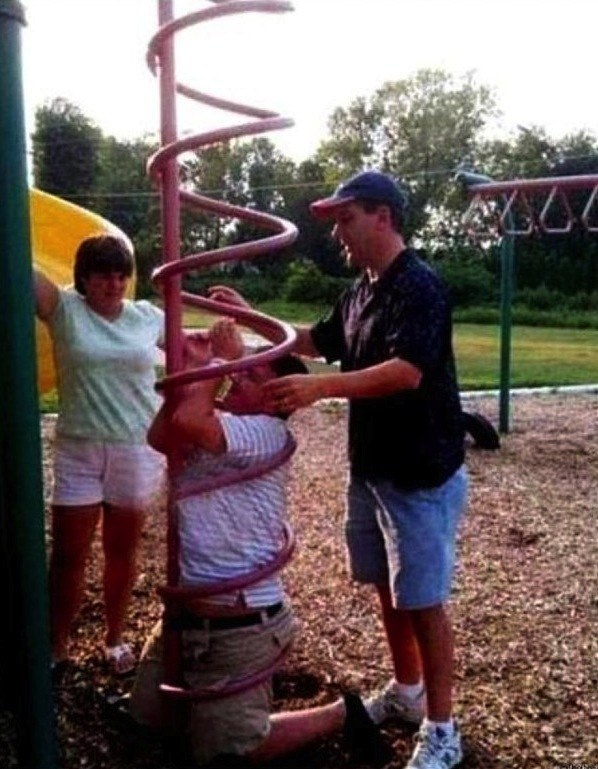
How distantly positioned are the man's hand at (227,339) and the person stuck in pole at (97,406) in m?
0.83

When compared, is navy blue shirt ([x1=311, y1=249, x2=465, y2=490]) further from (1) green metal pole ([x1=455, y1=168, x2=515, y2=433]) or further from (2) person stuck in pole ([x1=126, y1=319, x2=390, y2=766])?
(1) green metal pole ([x1=455, y1=168, x2=515, y2=433])

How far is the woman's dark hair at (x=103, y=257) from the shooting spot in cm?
360

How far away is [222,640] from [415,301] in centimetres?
104

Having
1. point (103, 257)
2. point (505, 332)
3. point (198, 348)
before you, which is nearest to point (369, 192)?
point (198, 348)

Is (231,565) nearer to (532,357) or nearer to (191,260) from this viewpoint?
(191,260)

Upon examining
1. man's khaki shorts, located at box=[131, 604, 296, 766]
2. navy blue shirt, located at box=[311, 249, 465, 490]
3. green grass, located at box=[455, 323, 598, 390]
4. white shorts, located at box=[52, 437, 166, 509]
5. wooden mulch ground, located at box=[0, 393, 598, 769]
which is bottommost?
green grass, located at box=[455, 323, 598, 390]

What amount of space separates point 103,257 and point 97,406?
1.62ft

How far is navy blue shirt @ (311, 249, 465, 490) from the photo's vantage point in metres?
2.95

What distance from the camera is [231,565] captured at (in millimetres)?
2973

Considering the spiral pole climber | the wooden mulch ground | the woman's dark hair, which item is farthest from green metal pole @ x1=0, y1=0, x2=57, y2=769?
the woman's dark hair

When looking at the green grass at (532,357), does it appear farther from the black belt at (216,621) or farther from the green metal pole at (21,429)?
the green metal pole at (21,429)

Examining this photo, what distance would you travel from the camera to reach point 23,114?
202cm

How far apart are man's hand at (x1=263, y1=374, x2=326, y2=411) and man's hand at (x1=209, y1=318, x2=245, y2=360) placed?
8.2 inches

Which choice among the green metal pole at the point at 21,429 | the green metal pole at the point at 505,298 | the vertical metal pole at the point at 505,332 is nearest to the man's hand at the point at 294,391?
the green metal pole at the point at 21,429
